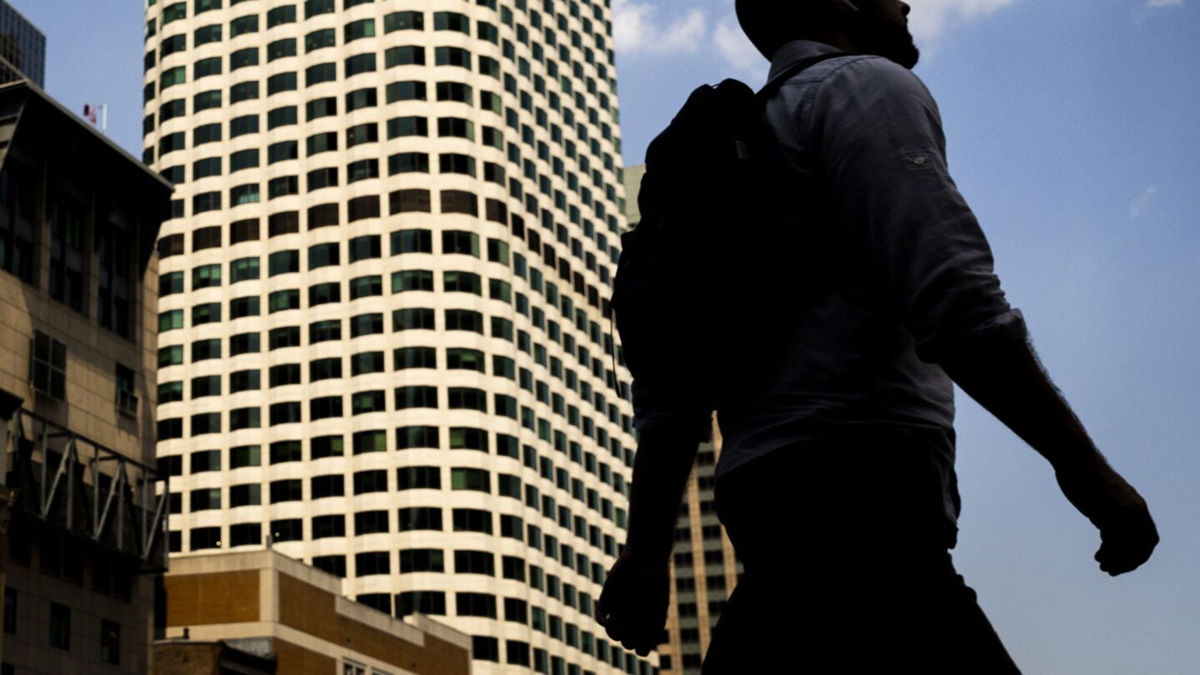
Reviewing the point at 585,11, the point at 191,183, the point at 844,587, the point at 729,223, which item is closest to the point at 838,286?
the point at 729,223

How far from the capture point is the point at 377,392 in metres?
99.6

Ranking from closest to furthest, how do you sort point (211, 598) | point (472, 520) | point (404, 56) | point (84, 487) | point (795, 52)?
point (795, 52)
point (84, 487)
point (211, 598)
point (472, 520)
point (404, 56)

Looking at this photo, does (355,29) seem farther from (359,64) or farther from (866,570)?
(866,570)

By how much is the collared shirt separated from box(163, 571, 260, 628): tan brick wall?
60.7 m

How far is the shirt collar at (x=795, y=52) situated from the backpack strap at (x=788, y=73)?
0.15 feet

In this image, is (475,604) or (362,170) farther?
(362,170)

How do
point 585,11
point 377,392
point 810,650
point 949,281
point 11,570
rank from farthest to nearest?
point 585,11 < point 377,392 < point 11,570 < point 810,650 < point 949,281

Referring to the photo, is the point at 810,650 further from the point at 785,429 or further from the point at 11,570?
the point at 11,570

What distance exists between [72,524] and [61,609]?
89.9 inches

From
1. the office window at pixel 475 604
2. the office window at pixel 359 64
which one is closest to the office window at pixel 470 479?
the office window at pixel 475 604

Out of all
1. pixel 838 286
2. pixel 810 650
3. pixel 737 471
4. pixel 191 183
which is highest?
pixel 191 183

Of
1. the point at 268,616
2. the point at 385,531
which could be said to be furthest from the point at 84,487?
the point at 385,531

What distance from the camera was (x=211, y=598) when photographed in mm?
63781

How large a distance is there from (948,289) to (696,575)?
152530 millimetres
